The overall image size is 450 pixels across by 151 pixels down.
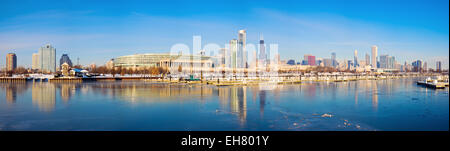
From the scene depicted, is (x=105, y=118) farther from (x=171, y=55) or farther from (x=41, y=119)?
(x=171, y=55)

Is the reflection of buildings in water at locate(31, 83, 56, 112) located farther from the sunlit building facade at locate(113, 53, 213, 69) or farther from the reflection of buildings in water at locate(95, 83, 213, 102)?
the sunlit building facade at locate(113, 53, 213, 69)

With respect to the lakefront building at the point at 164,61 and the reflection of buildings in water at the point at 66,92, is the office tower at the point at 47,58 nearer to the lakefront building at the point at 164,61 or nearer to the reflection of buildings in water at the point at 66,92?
the lakefront building at the point at 164,61

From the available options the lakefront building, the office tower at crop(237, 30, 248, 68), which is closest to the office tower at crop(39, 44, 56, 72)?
the lakefront building

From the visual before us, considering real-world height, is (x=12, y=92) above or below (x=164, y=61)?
below

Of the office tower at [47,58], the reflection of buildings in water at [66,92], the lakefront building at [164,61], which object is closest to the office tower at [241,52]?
the lakefront building at [164,61]

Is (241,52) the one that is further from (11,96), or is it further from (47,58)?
(11,96)

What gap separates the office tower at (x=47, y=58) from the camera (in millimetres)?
135250

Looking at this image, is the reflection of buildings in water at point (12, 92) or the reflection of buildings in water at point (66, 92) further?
the reflection of buildings in water at point (66, 92)

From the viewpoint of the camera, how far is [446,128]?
1027 centimetres

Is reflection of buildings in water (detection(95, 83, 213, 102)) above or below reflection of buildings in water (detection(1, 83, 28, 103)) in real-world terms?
above

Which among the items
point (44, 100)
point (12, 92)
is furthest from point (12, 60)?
point (44, 100)

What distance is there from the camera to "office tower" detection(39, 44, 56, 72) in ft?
444

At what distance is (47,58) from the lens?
459 feet
